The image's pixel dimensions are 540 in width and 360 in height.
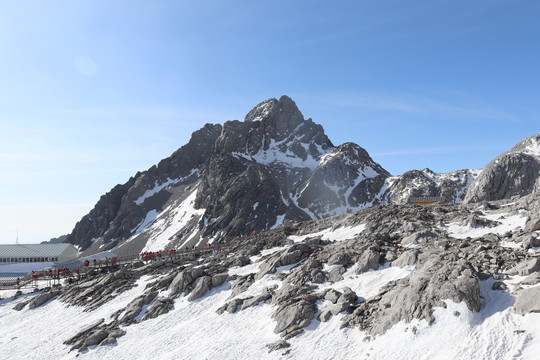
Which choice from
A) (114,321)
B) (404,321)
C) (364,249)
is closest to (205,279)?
(114,321)

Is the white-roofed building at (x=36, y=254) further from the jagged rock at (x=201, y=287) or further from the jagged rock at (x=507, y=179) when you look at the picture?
the jagged rock at (x=507, y=179)

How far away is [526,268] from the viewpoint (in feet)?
63.9

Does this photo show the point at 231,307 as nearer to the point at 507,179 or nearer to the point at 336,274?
the point at 336,274

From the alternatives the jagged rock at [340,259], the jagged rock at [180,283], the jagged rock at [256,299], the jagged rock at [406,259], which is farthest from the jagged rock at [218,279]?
the jagged rock at [406,259]

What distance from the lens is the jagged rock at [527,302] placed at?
16297 millimetres

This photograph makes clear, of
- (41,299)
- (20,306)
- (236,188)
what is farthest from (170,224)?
(20,306)

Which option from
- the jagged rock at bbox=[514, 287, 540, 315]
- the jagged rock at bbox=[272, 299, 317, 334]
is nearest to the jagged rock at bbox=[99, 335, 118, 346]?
the jagged rock at bbox=[272, 299, 317, 334]

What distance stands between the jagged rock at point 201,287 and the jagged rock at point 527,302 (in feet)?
80.5

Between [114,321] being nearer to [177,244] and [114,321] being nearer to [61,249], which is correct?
[61,249]

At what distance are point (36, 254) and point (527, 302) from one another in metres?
105

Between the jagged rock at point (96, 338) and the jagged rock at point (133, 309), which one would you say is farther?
the jagged rock at point (133, 309)

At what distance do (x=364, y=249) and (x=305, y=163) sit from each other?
140 m

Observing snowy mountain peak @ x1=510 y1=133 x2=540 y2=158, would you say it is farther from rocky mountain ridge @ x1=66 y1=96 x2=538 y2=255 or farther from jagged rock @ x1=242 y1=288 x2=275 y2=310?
jagged rock @ x1=242 y1=288 x2=275 y2=310

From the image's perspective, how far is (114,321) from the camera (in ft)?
104
